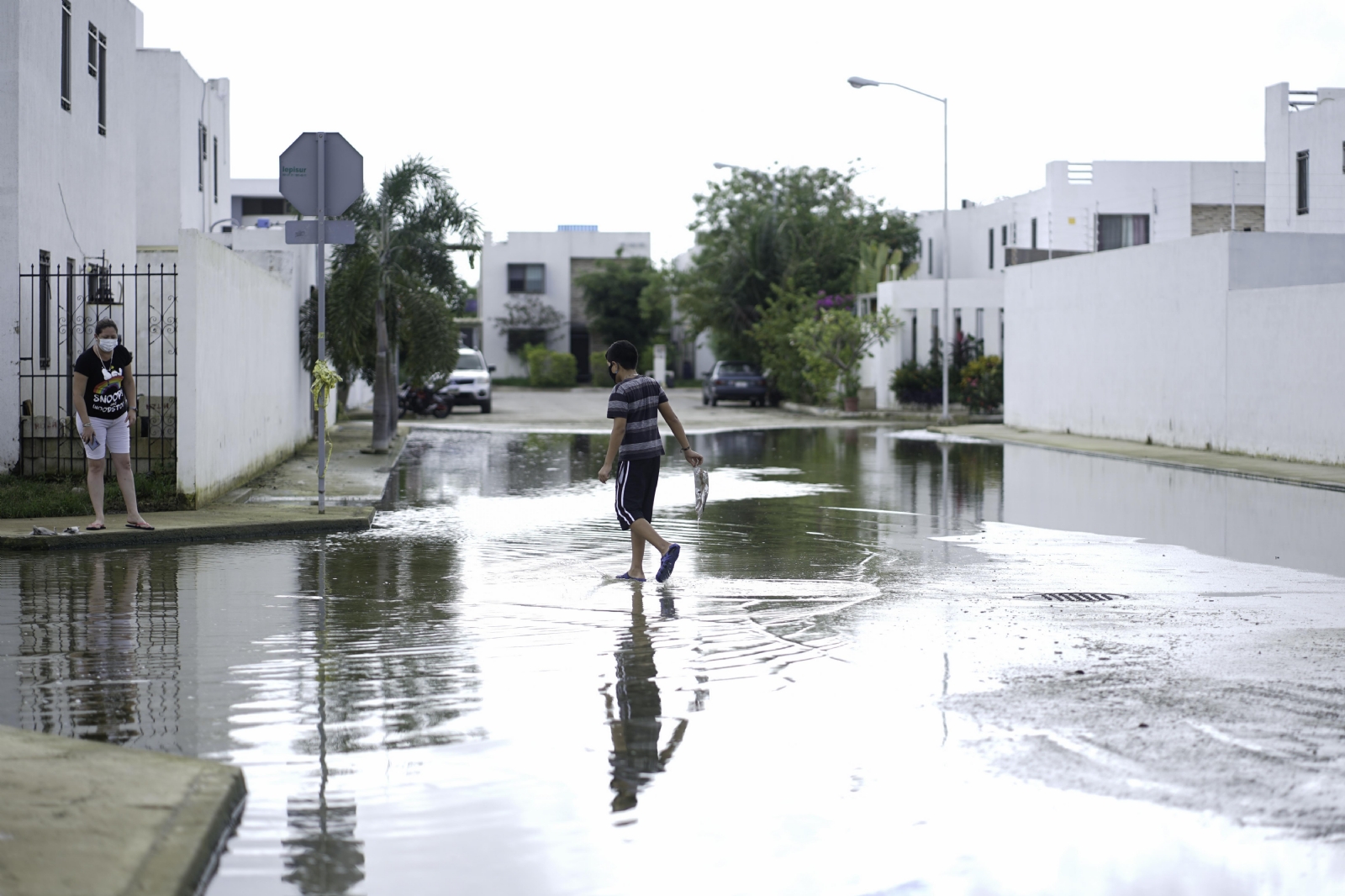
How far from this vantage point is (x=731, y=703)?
22.0ft

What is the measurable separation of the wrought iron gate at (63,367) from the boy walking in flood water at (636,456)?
225 inches

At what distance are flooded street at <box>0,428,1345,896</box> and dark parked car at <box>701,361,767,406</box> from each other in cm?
3514

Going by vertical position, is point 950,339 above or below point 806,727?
above

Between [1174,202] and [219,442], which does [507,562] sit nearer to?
[219,442]

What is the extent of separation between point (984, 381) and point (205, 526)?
29624mm

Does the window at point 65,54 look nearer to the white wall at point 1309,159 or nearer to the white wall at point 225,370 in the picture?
the white wall at point 225,370

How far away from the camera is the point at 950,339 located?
4162 cm

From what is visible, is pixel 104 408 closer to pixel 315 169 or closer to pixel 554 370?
pixel 315 169

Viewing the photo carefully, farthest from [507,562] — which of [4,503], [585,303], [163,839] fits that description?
[585,303]

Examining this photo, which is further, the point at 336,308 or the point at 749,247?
the point at 749,247

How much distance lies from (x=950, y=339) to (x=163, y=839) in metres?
38.5

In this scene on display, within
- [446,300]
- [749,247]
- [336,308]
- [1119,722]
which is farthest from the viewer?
[749,247]

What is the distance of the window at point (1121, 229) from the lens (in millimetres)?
49375

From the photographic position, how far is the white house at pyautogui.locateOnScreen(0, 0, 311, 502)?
47.6ft
